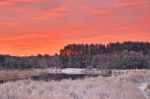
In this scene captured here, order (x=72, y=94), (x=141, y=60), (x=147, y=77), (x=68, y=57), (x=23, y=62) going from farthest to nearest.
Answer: (x=68, y=57), (x=23, y=62), (x=141, y=60), (x=147, y=77), (x=72, y=94)

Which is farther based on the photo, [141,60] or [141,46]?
[141,46]

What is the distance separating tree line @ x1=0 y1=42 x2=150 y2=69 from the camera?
3179 inches

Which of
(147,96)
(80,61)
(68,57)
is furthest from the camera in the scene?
(68,57)

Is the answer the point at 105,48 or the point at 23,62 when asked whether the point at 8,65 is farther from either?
the point at 105,48

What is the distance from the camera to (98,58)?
91.6 meters

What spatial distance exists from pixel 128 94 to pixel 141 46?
308 feet

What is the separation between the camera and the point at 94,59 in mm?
92312

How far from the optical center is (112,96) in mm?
18672

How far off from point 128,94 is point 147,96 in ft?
5.77

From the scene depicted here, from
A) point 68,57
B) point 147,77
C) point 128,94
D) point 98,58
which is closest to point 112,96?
point 128,94

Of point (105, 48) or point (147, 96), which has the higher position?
point (105, 48)

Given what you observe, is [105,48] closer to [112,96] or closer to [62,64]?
[62,64]

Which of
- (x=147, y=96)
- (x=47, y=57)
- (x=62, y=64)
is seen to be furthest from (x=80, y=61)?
(x=147, y=96)

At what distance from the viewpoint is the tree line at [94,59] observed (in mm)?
80750
